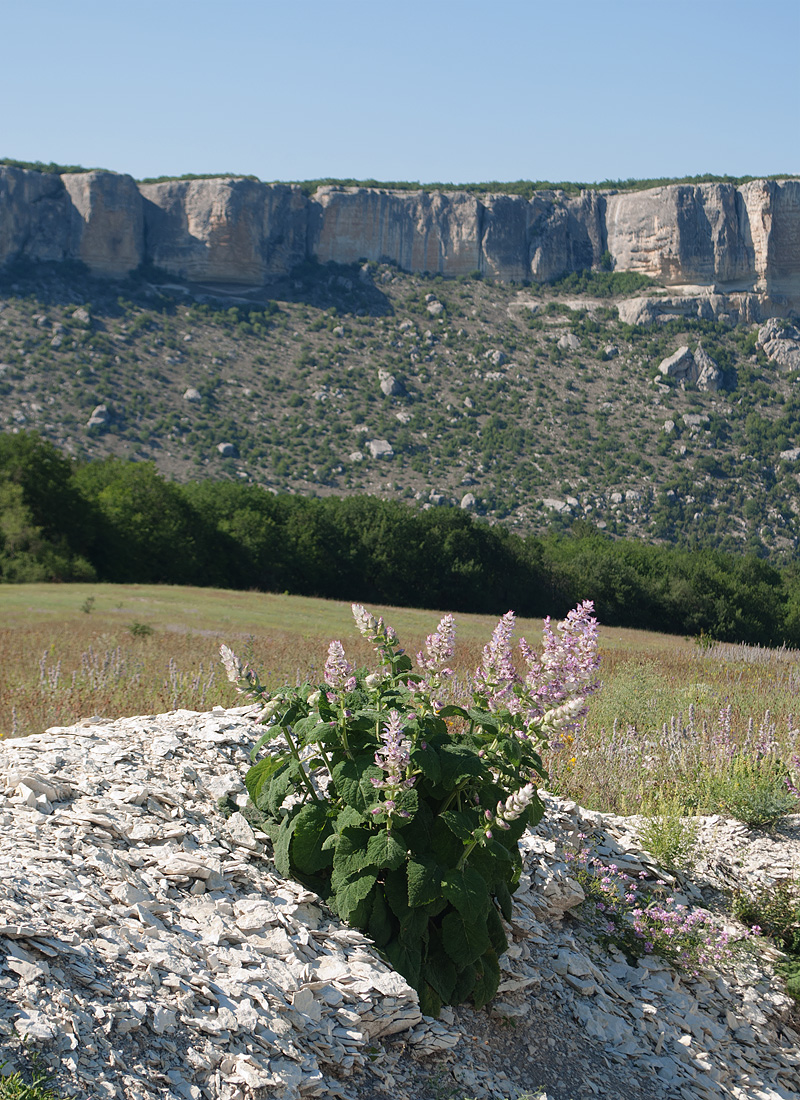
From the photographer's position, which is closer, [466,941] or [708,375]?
[466,941]

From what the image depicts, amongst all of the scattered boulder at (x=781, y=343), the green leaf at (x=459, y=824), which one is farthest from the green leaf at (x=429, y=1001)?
the scattered boulder at (x=781, y=343)

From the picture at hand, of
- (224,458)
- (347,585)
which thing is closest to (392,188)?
(224,458)

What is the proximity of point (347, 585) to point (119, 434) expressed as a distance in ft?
140

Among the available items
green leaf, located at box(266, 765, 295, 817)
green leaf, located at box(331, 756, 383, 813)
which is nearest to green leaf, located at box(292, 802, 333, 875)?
green leaf, located at box(266, 765, 295, 817)

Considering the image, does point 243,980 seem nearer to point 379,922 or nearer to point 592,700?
point 379,922

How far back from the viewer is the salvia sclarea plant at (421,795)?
3.84 metres

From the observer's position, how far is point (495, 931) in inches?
167

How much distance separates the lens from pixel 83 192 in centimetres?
11569

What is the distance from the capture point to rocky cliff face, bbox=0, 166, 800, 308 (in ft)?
372

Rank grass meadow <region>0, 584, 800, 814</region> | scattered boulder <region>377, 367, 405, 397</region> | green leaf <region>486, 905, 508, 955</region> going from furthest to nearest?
scattered boulder <region>377, 367, 405, 397</region> → grass meadow <region>0, 584, 800, 814</region> → green leaf <region>486, 905, 508, 955</region>

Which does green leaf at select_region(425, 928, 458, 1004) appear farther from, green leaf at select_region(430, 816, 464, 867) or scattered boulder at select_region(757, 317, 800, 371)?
scattered boulder at select_region(757, 317, 800, 371)

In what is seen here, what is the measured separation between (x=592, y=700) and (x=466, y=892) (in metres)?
8.22

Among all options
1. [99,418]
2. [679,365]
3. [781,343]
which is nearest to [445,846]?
[99,418]

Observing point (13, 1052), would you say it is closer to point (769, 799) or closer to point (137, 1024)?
point (137, 1024)
